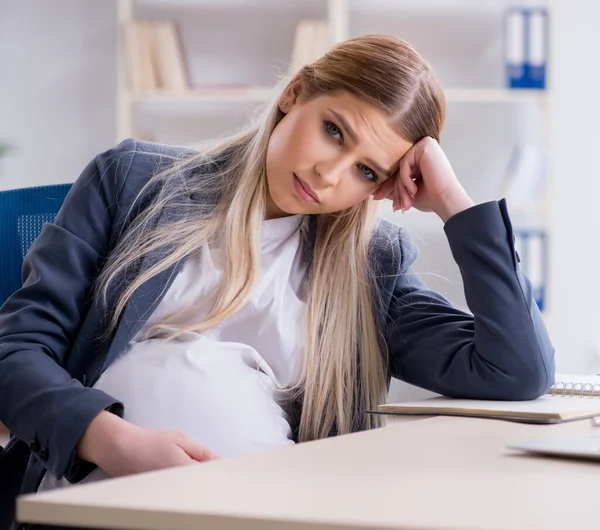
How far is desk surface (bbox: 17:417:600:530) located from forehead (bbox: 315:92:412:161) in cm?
61

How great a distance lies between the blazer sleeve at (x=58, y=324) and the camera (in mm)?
1099

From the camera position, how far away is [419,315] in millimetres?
1459

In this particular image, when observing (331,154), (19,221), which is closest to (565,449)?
(331,154)

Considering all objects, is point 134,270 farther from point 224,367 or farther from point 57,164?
point 57,164

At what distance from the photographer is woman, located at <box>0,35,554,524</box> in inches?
48.9

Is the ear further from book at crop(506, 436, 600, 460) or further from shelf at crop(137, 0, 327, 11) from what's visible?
shelf at crop(137, 0, 327, 11)

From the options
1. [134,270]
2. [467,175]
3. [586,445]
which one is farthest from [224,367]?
[467,175]

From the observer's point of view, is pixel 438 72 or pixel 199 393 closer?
pixel 199 393

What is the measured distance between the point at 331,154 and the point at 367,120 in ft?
0.24

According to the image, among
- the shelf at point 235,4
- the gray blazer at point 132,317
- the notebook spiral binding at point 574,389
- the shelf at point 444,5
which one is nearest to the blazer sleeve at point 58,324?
the gray blazer at point 132,317

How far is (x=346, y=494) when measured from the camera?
2.06 feet

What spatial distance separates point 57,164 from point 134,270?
109 inches

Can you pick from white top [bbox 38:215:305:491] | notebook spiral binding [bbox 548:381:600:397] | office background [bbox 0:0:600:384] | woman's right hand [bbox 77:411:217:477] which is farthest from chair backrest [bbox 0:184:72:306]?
office background [bbox 0:0:600:384]

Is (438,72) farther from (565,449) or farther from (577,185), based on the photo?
(565,449)
